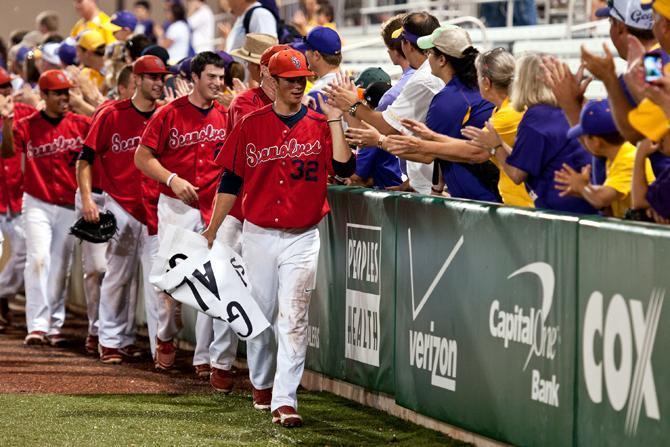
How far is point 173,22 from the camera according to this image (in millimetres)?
18906

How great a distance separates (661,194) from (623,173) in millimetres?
380

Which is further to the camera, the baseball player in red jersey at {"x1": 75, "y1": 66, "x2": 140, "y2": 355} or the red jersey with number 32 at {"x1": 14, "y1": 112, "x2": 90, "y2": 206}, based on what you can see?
the red jersey with number 32 at {"x1": 14, "y1": 112, "x2": 90, "y2": 206}

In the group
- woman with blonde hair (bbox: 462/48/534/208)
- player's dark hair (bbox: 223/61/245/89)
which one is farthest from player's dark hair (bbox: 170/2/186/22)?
woman with blonde hair (bbox: 462/48/534/208)

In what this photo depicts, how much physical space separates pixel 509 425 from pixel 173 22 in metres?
13.2

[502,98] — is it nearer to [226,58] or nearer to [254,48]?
[254,48]

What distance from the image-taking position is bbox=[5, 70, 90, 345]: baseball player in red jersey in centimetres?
1187

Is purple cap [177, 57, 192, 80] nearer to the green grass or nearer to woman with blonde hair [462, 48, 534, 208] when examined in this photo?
the green grass

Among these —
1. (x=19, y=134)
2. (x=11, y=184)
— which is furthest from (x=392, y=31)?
(x=11, y=184)

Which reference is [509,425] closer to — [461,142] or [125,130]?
[461,142]

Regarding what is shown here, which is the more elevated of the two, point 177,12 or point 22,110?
point 177,12

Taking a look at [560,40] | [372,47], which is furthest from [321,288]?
[372,47]

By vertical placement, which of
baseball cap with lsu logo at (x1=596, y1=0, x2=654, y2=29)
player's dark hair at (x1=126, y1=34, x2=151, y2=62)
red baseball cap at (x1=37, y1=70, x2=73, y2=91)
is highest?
player's dark hair at (x1=126, y1=34, x2=151, y2=62)

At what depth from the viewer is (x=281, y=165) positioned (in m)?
8.08

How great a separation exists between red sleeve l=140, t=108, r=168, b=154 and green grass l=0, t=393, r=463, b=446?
1930 mm
